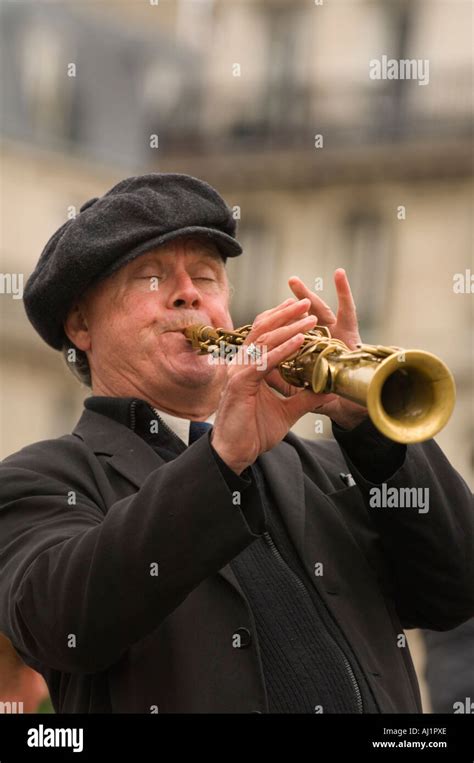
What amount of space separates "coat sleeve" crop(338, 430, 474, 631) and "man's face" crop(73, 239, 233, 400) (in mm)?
546

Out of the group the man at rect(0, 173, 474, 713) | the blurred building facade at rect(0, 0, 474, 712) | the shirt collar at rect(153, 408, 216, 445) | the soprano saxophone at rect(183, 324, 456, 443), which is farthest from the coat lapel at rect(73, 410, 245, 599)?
the blurred building facade at rect(0, 0, 474, 712)

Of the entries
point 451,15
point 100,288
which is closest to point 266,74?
point 451,15

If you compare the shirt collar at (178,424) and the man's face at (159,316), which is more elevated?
the man's face at (159,316)

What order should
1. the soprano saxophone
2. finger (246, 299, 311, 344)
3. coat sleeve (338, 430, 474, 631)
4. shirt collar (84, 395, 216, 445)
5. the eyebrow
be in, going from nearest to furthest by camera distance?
the soprano saxophone
finger (246, 299, 311, 344)
coat sleeve (338, 430, 474, 631)
shirt collar (84, 395, 216, 445)
the eyebrow

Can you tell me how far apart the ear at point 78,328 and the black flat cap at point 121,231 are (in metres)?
0.05

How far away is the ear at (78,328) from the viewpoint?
578 cm

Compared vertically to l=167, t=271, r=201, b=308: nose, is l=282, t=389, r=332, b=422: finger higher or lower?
lower

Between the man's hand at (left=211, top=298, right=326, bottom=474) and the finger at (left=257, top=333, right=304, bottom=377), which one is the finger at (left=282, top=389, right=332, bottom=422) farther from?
the finger at (left=257, top=333, right=304, bottom=377)

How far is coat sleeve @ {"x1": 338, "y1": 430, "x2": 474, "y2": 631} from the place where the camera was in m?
5.20

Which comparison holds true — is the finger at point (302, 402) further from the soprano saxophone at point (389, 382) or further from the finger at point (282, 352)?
the finger at point (282, 352)

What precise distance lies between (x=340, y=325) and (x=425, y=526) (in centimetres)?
59

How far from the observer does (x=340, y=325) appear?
529 cm

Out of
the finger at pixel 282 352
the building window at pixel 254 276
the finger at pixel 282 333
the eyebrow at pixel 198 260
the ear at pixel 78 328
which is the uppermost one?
the building window at pixel 254 276

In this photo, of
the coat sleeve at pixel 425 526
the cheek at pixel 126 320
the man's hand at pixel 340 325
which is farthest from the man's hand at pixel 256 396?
the cheek at pixel 126 320
